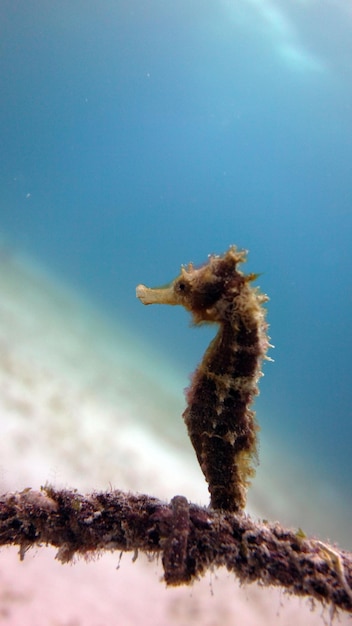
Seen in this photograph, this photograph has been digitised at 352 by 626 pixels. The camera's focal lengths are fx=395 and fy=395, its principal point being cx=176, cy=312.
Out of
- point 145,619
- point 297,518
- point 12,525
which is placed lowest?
point 145,619


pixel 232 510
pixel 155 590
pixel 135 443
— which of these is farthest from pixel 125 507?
pixel 135 443

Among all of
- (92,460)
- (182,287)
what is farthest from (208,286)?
(92,460)

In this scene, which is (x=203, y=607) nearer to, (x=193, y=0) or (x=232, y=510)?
(x=232, y=510)

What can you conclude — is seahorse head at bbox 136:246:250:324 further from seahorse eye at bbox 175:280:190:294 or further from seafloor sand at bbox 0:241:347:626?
seafloor sand at bbox 0:241:347:626

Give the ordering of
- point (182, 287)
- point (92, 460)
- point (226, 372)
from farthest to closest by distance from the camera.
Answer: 1. point (92, 460)
2. point (182, 287)
3. point (226, 372)

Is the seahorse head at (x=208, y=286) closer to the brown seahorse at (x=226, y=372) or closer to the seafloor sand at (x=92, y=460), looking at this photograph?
the brown seahorse at (x=226, y=372)

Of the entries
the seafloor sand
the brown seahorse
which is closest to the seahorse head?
the brown seahorse

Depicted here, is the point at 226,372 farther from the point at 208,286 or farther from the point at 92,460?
the point at 92,460

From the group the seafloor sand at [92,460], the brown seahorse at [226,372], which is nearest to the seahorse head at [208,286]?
the brown seahorse at [226,372]
